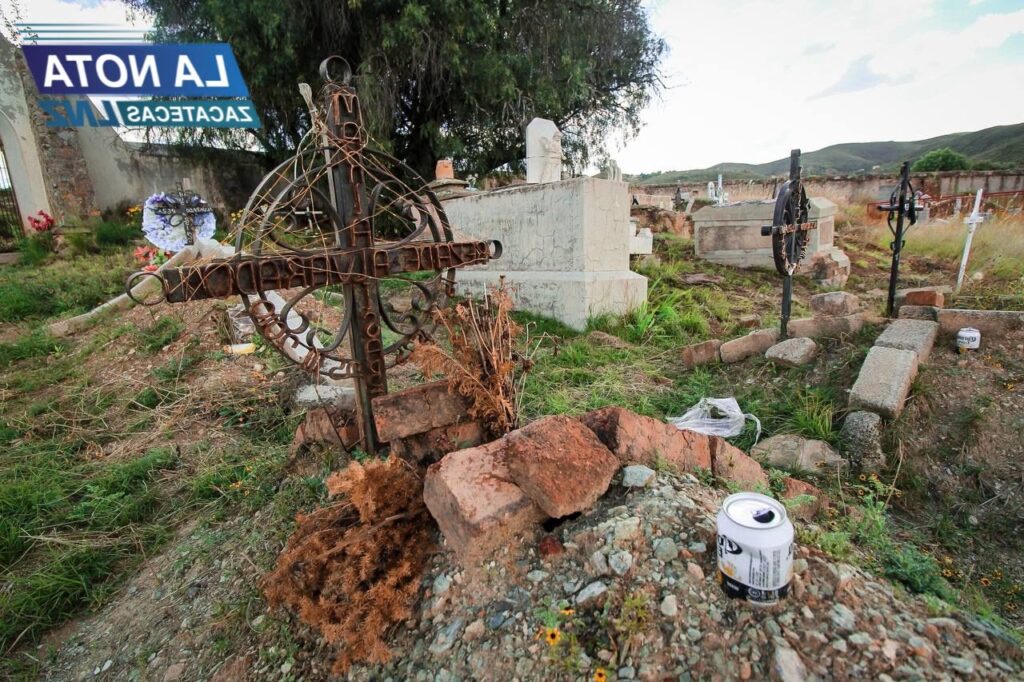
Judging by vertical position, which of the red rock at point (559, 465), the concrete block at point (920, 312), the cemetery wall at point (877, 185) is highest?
the cemetery wall at point (877, 185)

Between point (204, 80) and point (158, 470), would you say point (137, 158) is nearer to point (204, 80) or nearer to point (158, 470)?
point (204, 80)

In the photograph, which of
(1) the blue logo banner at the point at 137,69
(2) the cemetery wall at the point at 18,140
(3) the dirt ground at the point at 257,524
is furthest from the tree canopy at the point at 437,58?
(3) the dirt ground at the point at 257,524

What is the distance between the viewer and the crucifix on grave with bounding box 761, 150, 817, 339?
4020mm

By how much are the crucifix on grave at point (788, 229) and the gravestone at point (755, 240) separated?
Answer: 395 cm

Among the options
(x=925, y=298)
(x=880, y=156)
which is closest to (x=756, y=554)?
(x=925, y=298)

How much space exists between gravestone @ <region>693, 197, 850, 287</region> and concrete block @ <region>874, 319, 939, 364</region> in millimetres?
4487

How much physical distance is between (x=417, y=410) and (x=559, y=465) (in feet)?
2.27

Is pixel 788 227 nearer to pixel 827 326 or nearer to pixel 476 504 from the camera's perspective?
pixel 827 326

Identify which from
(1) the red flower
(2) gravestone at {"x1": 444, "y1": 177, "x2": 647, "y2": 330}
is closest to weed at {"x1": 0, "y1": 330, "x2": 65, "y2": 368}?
(2) gravestone at {"x1": 444, "y1": 177, "x2": 647, "y2": 330}

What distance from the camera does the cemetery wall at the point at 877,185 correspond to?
1596cm

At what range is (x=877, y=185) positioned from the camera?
16875 mm

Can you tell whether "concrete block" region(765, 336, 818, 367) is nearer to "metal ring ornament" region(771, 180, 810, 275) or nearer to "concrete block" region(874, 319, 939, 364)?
"concrete block" region(874, 319, 939, 364)

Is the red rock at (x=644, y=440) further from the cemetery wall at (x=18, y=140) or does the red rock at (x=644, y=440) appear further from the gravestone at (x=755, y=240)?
the cemetery wall at (x=18, y=140)

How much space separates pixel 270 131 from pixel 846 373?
469 inches
